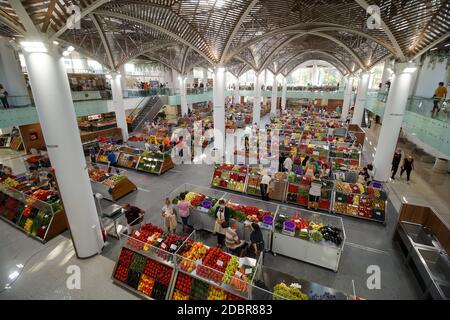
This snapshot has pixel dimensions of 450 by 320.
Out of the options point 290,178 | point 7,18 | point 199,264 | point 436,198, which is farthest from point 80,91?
point 436,198

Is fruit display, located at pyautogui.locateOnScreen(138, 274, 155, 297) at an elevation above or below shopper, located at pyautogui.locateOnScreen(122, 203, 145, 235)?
below

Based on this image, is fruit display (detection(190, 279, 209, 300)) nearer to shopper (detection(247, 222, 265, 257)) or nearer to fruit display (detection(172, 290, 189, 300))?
fruit display (detection(172, 290, 189, 300))

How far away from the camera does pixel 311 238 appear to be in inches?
265

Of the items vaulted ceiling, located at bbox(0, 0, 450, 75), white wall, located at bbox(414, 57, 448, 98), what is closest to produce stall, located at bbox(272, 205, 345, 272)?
vaulted ceiling, located at bbox(0, 0, 450, 75)

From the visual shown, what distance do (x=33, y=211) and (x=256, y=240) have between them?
27.6 feet

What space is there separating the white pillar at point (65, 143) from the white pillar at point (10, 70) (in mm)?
17368

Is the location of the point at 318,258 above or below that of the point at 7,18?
below

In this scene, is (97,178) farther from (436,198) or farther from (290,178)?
(436,198)

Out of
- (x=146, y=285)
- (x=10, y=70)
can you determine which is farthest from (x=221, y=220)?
(x=10, y=70)

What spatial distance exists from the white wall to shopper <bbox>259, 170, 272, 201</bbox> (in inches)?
692

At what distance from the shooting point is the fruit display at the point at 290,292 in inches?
183

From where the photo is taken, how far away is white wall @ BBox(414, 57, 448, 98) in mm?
17763
